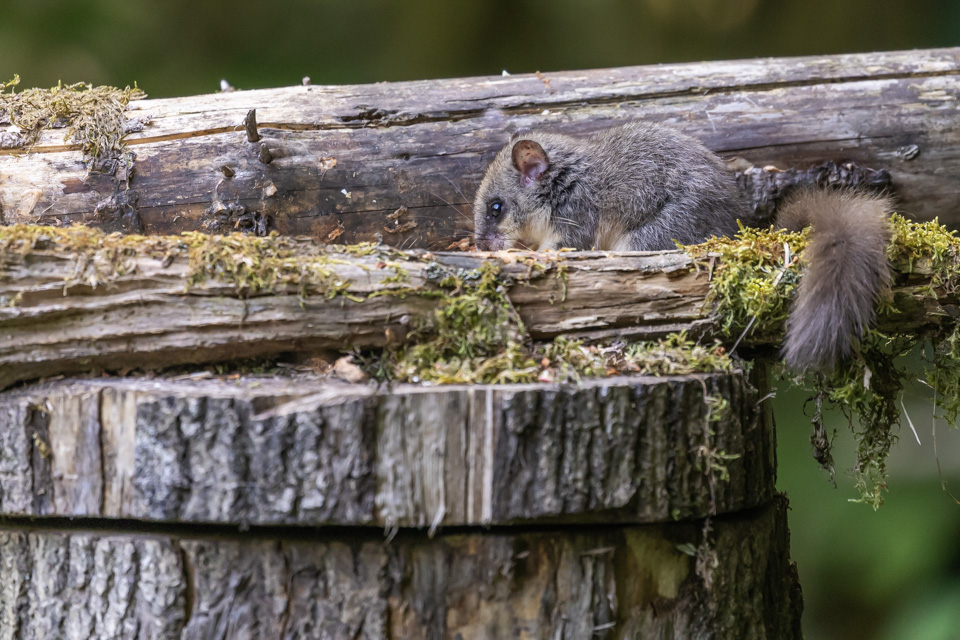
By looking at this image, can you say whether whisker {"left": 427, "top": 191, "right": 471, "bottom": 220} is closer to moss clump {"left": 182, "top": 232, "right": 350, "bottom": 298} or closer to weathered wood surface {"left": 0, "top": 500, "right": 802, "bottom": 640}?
moss clump {"left": 182, "top": 232, "right": 350, "bottom": 298}

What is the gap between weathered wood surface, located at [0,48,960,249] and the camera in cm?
318

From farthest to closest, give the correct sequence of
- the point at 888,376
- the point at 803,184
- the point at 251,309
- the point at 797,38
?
1. the point at 797,38
2. the point at 803,184
3. the point at 888,376
4. the point at 251,309

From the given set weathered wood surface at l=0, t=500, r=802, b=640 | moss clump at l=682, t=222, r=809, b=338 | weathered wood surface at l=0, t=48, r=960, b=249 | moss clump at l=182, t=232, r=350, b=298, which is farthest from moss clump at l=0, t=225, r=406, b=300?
weathered wood surface at l=0, t=48, r=960, b=249

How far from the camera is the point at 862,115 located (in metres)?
3.41

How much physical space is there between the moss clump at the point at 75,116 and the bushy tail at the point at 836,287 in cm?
277

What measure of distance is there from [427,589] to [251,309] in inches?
34.4

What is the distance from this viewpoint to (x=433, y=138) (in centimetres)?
338

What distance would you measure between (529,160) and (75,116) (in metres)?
2.04

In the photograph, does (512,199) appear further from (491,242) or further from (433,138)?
(433,138)

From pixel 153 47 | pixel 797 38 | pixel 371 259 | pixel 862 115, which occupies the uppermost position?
pixel 797 38

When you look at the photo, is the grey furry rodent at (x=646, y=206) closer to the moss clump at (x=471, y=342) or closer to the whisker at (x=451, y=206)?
the whisker at (x=451, y=206)

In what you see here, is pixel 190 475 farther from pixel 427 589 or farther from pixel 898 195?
pixel 898 195

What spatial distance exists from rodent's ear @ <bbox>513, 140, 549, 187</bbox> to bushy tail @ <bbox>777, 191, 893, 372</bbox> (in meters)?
1.38

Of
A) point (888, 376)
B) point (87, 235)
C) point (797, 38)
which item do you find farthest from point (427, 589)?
point (797, 38)
